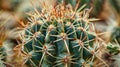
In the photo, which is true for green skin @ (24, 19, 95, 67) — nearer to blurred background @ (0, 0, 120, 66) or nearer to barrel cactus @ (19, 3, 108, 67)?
barrel cactus @ (19, 3, 108, 67)

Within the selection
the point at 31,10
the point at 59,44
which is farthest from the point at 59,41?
the point at 31,10

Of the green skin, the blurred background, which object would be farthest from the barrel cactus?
the blurred background

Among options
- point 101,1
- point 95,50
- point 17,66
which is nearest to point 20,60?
point 17,66

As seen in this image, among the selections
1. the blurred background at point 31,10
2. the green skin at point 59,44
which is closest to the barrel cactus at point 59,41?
the green skin at point 59,44

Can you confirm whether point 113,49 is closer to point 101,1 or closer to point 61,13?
point 61,13

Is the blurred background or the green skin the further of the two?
the blurred background
